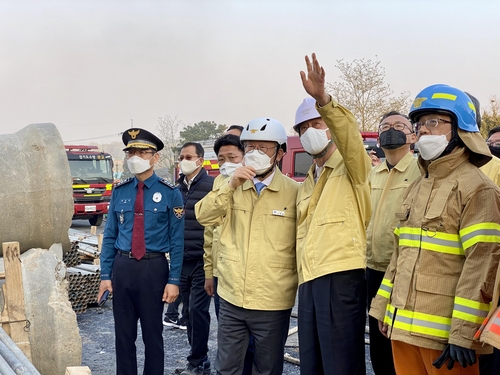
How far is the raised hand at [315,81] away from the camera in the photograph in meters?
2.57

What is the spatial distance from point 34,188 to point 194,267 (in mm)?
1662

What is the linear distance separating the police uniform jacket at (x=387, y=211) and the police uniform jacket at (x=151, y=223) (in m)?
1.45

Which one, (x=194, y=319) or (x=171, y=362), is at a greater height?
(x=194, y=319)

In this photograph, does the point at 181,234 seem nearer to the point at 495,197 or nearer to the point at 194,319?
the point at 194,319

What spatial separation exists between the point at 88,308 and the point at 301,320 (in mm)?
4797

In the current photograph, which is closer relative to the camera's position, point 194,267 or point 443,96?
point 443,96

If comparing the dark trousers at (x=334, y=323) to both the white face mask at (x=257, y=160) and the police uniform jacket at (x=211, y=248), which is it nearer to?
the white face mask at (x=257, y=160)

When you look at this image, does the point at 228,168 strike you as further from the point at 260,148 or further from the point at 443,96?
the point at 443,96

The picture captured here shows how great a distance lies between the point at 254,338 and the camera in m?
3.20

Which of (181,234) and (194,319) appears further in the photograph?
(194,319)

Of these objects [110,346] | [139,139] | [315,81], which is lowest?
[110,346]

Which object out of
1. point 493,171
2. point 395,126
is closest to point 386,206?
point 395,126

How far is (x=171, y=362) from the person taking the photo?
16.4ft

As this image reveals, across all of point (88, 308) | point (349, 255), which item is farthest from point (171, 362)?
point (349, 255)
